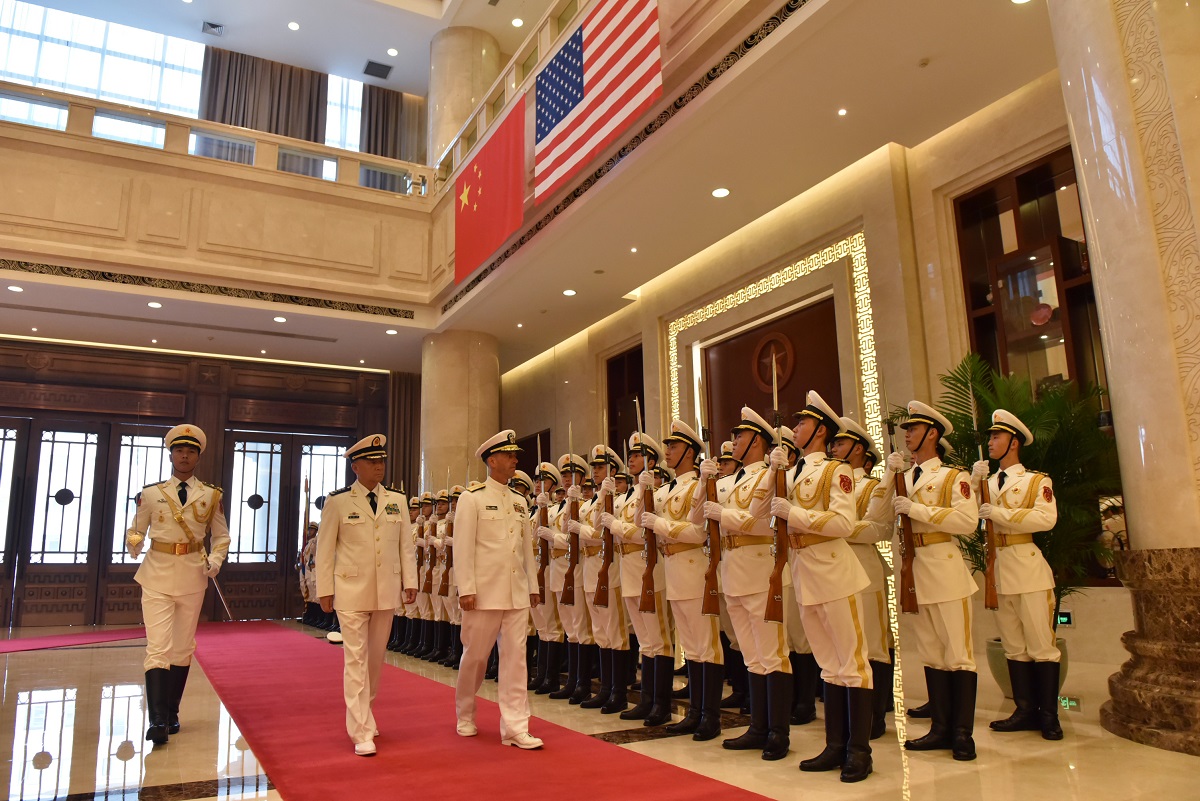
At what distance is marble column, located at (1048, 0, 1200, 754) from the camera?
358cm

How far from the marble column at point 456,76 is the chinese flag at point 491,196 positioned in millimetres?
2369

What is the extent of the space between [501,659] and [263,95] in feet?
44.3

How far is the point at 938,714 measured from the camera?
382 cm

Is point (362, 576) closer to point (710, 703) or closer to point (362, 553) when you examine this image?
point (362, 553)

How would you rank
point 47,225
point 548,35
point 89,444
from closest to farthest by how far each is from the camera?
point 548,35 → point 47,225 → point 89,444

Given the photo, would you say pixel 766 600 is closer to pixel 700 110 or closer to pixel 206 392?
pixel 700 110

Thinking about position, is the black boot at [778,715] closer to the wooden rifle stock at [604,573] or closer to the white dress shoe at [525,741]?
the white dress shoe at [525,741]

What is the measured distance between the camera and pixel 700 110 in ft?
21.3

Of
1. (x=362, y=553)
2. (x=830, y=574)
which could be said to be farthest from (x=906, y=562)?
(x=362, y=553)

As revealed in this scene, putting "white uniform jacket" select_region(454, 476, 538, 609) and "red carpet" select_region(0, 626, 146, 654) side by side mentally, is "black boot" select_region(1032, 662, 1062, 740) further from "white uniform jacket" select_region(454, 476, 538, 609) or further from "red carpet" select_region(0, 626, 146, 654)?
"red carpet" select_region(0, 626, 146, 654)

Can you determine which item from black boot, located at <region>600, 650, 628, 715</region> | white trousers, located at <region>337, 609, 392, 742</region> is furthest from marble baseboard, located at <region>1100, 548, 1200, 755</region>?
white trousers, located at <region>337, 609, 392, 742</region>

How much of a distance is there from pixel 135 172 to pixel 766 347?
816 centimetres

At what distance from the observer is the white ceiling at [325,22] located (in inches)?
524

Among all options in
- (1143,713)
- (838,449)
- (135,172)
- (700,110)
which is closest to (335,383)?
(135,172)
